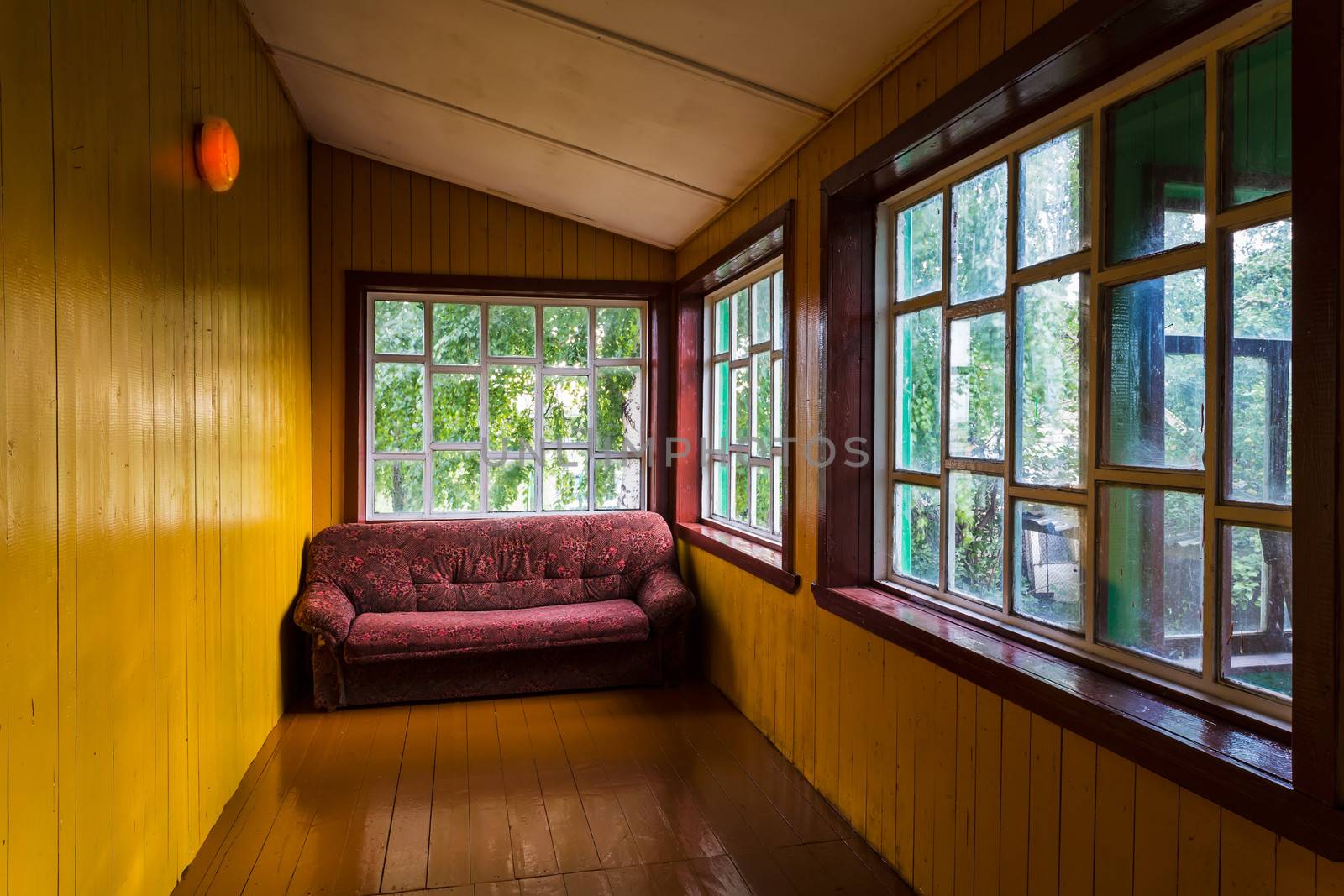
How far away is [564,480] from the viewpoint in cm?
547

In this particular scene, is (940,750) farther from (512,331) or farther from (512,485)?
(512,331)

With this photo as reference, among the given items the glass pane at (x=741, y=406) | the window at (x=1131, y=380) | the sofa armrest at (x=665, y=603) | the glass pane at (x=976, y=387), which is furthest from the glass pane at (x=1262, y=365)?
the sofa armrest at (x=665, y=603)

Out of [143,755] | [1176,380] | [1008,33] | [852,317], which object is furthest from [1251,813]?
[143,755]

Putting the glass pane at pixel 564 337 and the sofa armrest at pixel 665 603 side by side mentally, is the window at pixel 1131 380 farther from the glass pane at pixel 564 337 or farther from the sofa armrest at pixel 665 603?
the glass pane at pixel 564 337

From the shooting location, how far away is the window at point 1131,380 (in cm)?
162

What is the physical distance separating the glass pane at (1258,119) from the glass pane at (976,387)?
2.60ft

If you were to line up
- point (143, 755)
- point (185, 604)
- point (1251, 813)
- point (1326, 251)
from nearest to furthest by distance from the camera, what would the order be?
point (1326, 251) → point (1251, 813) → point (143, 755) → point (185, 604)

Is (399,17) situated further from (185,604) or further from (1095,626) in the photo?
(1095,626)

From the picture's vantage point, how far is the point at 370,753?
12.0 feet

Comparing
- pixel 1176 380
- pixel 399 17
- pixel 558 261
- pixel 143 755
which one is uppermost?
pixel 399 17

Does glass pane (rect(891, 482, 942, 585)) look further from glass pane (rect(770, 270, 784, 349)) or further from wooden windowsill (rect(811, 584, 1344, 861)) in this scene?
glass pane (rect(770, 270, 784, 349))

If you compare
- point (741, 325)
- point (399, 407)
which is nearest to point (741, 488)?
point (741, 325)

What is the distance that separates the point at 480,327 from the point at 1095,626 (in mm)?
4120

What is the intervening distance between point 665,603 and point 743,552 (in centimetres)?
68
